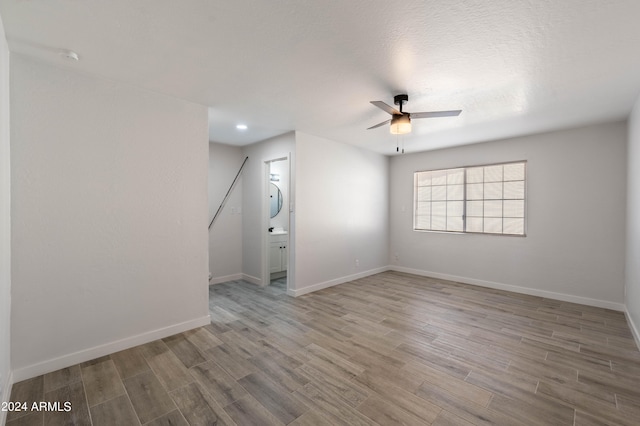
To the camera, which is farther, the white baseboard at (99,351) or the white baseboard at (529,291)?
the white baseboard at (529,291)

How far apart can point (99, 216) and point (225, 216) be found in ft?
8.80

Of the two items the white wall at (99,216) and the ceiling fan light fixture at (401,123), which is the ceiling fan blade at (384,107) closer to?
the ceiling fan light fixture at (401,123)

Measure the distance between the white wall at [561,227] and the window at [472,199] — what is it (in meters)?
0.15

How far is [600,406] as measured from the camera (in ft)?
6.31

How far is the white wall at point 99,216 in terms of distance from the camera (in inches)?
87.3

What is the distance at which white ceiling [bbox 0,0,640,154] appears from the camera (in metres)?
1.70

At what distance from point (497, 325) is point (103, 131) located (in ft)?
15.2

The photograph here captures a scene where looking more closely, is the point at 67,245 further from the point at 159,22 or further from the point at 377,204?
the point at 377,204

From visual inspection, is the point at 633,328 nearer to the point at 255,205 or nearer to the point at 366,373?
the point at 366,373

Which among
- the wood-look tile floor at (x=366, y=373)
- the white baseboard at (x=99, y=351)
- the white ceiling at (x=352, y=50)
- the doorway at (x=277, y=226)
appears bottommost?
the wood-look tile floor at (x=366, y=373)

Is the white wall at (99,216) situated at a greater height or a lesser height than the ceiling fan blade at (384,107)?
lesser

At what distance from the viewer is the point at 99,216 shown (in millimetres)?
2537

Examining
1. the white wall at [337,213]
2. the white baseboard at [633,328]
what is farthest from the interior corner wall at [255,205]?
the white baseboard at [633,328]

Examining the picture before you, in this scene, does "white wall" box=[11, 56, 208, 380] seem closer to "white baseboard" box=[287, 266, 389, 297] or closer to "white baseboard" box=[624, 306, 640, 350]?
"white baseboard" box=[287, 266, 389, 297]
